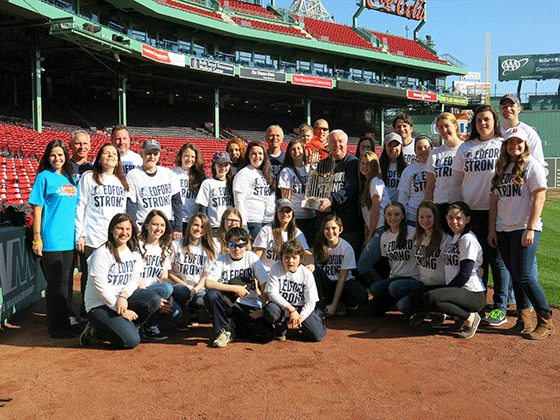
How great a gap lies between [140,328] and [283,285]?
1.52m

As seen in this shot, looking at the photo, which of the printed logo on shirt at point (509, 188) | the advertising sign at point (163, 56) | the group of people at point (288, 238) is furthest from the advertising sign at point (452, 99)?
the printed logo on shirt at point (509, 188)

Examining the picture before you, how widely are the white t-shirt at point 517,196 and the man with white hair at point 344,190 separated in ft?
5.39

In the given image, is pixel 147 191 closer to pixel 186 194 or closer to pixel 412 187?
pixel 186 194

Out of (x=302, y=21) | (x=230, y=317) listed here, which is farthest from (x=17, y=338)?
(x=302, y=21)

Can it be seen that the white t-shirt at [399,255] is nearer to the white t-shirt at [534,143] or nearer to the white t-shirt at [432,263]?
the white t-shirt at [432,263]

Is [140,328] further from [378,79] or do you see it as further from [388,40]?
[388,40]

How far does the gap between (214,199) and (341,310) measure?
78.3 inches

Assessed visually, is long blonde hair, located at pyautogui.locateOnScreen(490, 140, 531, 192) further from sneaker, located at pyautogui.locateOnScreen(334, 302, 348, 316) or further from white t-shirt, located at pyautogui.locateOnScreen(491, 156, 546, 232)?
sneaker, located at pyautogui.locateOnScreen(334, 302, 348, 316)

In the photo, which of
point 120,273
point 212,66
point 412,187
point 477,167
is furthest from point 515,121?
point 212,66

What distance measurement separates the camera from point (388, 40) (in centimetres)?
4644

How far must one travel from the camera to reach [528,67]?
191 ft

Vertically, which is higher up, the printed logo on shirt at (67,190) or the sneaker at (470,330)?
the printed logo on shirt at (67,190)

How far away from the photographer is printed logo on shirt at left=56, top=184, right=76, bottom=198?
186 inches

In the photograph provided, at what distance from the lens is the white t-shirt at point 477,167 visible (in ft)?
15.5
